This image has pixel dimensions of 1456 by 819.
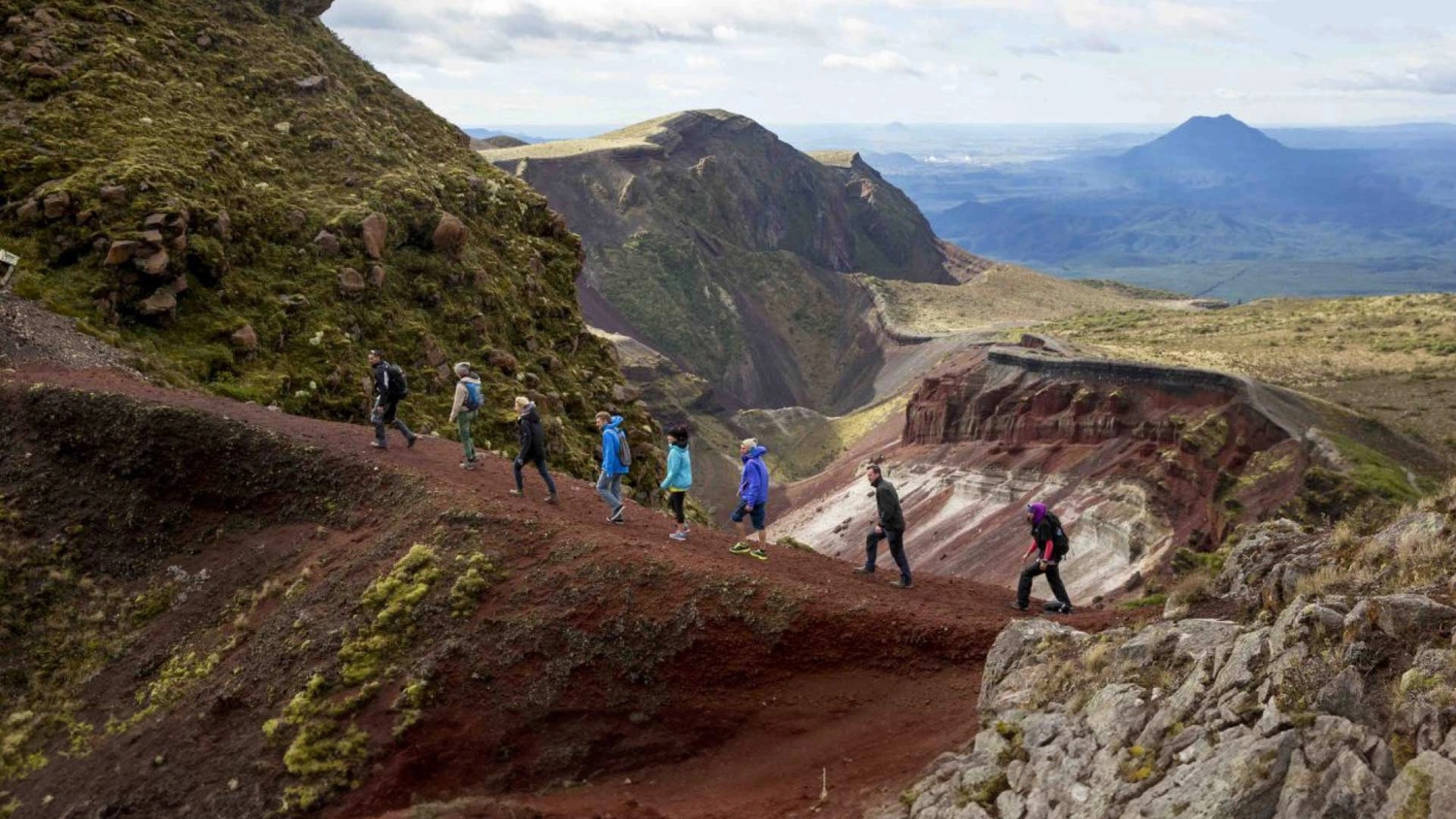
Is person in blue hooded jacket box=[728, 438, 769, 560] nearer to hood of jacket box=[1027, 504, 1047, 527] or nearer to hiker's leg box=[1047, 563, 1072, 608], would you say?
hood of jacket box=[1027, 504, 1047, 527]

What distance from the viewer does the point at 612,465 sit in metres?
17.5

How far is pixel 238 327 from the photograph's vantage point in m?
24.9

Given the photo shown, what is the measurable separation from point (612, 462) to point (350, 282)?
14.4m

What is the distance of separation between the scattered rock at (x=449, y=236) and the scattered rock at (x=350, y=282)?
3502 mm

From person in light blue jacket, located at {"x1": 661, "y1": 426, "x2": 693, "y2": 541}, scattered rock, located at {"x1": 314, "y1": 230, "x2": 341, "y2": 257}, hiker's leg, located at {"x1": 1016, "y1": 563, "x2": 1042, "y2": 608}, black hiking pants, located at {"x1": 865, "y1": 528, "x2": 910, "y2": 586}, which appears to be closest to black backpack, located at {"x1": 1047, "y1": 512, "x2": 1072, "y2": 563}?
hiker's leg, located at {"x1": 1016, "y1": 563, "x2": 1042, "y2": 608}

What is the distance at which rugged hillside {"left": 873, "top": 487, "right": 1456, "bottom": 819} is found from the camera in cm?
769

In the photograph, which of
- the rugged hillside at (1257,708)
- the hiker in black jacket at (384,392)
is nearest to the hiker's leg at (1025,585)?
the rugged hillside at (1257,708)

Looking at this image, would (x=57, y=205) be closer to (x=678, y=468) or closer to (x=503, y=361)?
(x=503, y=361)

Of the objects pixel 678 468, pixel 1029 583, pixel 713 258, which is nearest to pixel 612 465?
pixel 678 468

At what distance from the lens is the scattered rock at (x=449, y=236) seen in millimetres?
31516

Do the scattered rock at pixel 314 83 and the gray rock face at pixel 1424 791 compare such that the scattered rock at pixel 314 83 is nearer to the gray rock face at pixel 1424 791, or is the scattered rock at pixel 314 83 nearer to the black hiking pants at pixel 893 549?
the black hiking pants at pixel 893 549

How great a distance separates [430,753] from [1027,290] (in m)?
134

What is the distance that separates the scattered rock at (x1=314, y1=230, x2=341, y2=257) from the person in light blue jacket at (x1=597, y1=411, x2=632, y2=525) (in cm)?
1461

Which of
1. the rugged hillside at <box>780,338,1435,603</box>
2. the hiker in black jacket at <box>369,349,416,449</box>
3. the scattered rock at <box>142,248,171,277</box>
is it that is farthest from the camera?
the rugged hillside at <box>780,338,1435,603</box>
